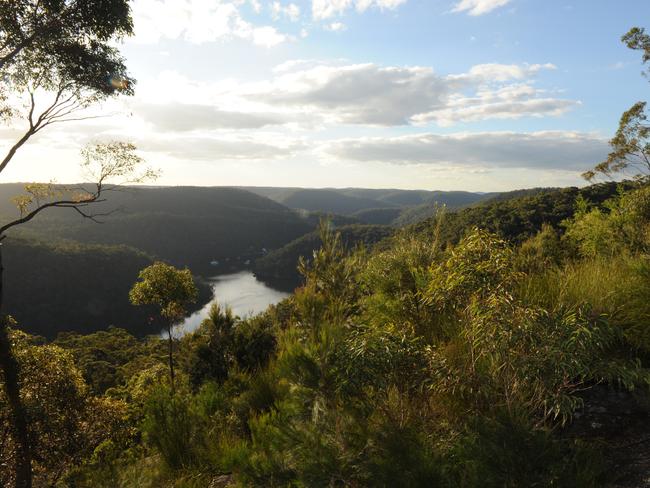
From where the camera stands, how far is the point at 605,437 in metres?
3.25

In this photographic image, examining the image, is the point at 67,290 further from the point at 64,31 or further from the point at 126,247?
the point at 64,31

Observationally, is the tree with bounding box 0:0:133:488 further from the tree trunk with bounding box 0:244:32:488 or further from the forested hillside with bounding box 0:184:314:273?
the forested hillside with bounding box 0:184:314:273

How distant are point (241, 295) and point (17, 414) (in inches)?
3658

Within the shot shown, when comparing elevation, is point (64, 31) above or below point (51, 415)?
above

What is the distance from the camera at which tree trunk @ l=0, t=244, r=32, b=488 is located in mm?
5906

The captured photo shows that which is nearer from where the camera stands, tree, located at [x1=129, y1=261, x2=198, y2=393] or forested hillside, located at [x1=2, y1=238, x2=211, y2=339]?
tree, located at [x1=129, y1=261, x2=198, y2=393]

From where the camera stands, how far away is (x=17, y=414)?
591 cm

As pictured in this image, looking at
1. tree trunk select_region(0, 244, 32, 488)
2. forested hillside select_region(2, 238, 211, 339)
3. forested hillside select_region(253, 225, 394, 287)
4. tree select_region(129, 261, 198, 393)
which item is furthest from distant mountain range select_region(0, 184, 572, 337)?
tree trunk select_region(0, 244, 32, 488)

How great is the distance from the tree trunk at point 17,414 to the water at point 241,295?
6915cm

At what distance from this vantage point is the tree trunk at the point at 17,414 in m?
5.91

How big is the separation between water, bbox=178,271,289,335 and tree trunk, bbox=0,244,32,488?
2723 inches

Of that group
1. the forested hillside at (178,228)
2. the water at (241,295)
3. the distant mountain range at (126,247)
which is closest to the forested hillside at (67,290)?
the distant mountain range at (126,247)

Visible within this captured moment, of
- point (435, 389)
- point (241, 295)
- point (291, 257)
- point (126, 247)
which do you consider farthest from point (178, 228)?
point (435, 389)

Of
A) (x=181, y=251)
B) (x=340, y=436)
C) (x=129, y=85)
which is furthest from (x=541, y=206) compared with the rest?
(x=181, y=251)
